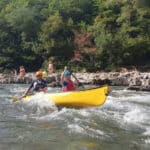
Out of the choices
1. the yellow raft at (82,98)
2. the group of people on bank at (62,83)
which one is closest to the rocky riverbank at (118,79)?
the group of people on bank at (62,83)

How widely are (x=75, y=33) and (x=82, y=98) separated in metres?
32.3

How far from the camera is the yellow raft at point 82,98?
1421cm

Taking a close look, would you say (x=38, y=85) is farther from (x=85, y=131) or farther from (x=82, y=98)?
(x=85, y=131)

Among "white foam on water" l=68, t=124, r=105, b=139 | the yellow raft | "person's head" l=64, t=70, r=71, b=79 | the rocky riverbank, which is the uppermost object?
"person's head" l=64, t=70, r=71, b=79

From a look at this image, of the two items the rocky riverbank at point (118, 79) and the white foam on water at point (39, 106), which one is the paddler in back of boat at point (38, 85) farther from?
the rocky riverbank at point (118, 79)

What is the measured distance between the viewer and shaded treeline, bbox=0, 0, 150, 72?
138 ft

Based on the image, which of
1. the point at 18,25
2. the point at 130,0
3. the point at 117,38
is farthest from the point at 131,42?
the point at 18,25

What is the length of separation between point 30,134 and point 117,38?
3152 cm

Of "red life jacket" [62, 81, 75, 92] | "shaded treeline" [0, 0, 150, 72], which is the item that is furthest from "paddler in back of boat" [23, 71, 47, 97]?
"shaded treeline" [0, 0, 150, 72]

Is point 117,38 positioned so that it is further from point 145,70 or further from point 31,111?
point 31,111

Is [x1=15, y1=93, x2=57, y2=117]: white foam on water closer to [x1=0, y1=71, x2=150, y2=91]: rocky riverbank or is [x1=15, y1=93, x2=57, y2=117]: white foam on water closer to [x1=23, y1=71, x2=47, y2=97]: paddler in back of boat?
[x1=23, y1=71, x2=47, y2=97]: paddler in back of boat

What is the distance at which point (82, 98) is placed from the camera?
14617 mm

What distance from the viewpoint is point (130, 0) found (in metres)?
45.8

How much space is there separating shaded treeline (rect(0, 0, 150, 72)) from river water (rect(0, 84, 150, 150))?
25860 millimetres
